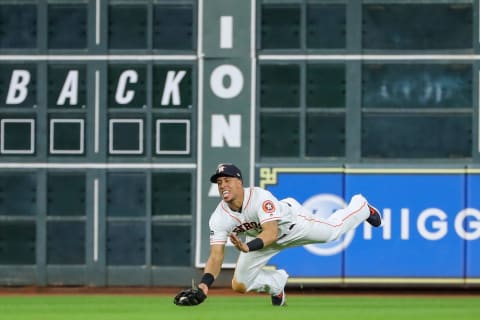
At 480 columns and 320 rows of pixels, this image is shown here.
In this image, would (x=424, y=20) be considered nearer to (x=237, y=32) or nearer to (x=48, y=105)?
(x=237, y=32)

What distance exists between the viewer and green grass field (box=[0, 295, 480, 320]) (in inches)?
429

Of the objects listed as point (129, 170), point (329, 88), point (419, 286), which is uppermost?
point (329, 88)

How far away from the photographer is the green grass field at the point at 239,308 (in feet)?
35.7

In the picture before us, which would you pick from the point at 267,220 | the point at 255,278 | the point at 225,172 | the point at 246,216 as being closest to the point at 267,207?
the point at 267,220

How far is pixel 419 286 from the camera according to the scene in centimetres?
1541

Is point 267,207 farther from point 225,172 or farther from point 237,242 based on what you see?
point 237,242

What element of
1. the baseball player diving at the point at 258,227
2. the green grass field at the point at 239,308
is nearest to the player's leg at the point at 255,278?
the baseball player diving at the point at 258,227

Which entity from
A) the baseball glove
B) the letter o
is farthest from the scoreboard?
the baseball glove

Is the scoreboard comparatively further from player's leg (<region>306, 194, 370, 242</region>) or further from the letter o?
player's leg (<region>306, 194, 370, 242</region>)

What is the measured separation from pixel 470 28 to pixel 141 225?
4.22 meters

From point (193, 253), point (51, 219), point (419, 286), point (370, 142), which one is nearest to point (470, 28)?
point (370, 142)

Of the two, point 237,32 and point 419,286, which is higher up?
point 237,32

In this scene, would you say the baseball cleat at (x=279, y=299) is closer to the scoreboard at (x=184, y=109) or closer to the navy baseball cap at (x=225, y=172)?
the navy baseball cap at (x=225, y=172)

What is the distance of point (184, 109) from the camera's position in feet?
49.7
